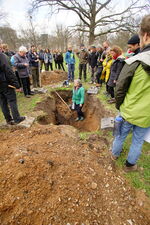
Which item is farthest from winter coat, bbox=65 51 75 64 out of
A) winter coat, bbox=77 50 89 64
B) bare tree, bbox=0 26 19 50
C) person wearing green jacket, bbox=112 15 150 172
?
bare tree, bbox=0 26 19 50

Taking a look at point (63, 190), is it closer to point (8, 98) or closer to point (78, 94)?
point (8, 98)

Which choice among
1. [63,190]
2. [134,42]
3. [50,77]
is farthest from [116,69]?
[50,77]

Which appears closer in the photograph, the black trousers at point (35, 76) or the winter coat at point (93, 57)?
the black trousers at point (35, 76)

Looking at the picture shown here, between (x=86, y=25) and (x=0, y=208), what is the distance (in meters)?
15.3

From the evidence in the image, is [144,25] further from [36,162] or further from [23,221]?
[23,221]

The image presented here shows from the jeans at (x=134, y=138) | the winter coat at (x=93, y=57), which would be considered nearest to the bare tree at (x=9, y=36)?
the winter coat at (x=93, y=57)

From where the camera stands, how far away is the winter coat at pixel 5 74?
112 inches

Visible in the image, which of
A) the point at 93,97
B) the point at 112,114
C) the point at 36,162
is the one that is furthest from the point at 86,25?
the point at 36,162

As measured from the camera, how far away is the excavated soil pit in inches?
200

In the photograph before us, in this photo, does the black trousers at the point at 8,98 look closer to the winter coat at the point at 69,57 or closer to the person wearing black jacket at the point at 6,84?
the person wearing black jacket at the point at 6,84

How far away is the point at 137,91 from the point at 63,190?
174cm

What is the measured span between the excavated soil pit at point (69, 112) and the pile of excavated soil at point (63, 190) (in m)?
2.41

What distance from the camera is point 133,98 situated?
5.46 ft

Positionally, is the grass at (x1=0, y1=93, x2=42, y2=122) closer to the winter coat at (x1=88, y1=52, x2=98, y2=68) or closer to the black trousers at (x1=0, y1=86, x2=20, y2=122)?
the black trousers at (x1=0, y1=86, x2=20, y2=122)
